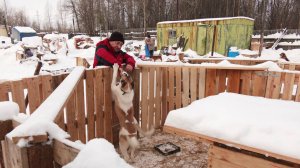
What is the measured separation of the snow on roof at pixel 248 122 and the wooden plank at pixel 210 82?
2.09 metres

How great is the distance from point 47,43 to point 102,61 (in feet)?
87.0

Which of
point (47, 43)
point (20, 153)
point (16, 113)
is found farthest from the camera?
point (47, 43)

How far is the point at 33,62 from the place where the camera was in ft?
61.0

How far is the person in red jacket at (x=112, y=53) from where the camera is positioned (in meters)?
4.62

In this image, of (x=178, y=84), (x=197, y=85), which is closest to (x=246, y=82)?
(x=197, y=85)

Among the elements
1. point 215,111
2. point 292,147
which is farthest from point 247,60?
Result: point 292,147

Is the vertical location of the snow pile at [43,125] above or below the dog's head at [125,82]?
above

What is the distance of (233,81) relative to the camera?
4.85 m

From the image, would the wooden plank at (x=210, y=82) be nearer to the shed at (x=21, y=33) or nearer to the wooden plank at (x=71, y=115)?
the wooden plank at (x=71, y=115)

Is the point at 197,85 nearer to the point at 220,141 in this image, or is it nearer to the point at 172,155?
the point at 172,155

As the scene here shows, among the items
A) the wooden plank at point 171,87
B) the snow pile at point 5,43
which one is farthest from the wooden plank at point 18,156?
the snow pile at point 5,43

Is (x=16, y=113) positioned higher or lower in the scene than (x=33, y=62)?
→ higher

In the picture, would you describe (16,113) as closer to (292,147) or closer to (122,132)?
(292,147)

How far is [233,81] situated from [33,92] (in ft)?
11.4
